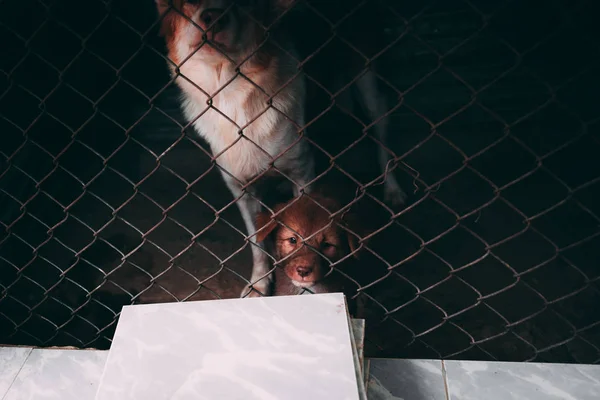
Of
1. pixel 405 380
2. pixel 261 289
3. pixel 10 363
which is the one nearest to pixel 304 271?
pixel 261 289

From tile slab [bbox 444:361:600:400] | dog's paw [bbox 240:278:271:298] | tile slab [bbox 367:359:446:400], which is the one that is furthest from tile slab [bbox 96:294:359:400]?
dog's paw [bbox 240:278:271:298]

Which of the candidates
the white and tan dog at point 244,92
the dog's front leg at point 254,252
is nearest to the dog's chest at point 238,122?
the white and tan dog at point 244,92

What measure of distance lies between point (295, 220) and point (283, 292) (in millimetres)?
485

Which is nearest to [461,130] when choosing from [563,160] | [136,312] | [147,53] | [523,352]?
[563,160]

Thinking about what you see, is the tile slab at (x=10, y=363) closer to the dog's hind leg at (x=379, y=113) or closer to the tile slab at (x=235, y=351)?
the tile slab at (x=235, y=351)

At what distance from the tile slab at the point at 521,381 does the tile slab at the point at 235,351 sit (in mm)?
546

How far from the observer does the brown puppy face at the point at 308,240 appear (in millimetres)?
2359

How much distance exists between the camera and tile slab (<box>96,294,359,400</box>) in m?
1.60

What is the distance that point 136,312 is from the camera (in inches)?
73.8

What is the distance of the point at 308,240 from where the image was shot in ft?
7.71

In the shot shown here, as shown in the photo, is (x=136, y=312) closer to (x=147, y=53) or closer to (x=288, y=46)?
(x=288, y=46)

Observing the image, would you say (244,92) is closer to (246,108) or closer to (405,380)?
(246,108)

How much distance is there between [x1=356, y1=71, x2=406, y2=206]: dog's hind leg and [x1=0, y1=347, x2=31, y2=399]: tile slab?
219cm

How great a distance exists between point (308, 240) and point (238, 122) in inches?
29.3
